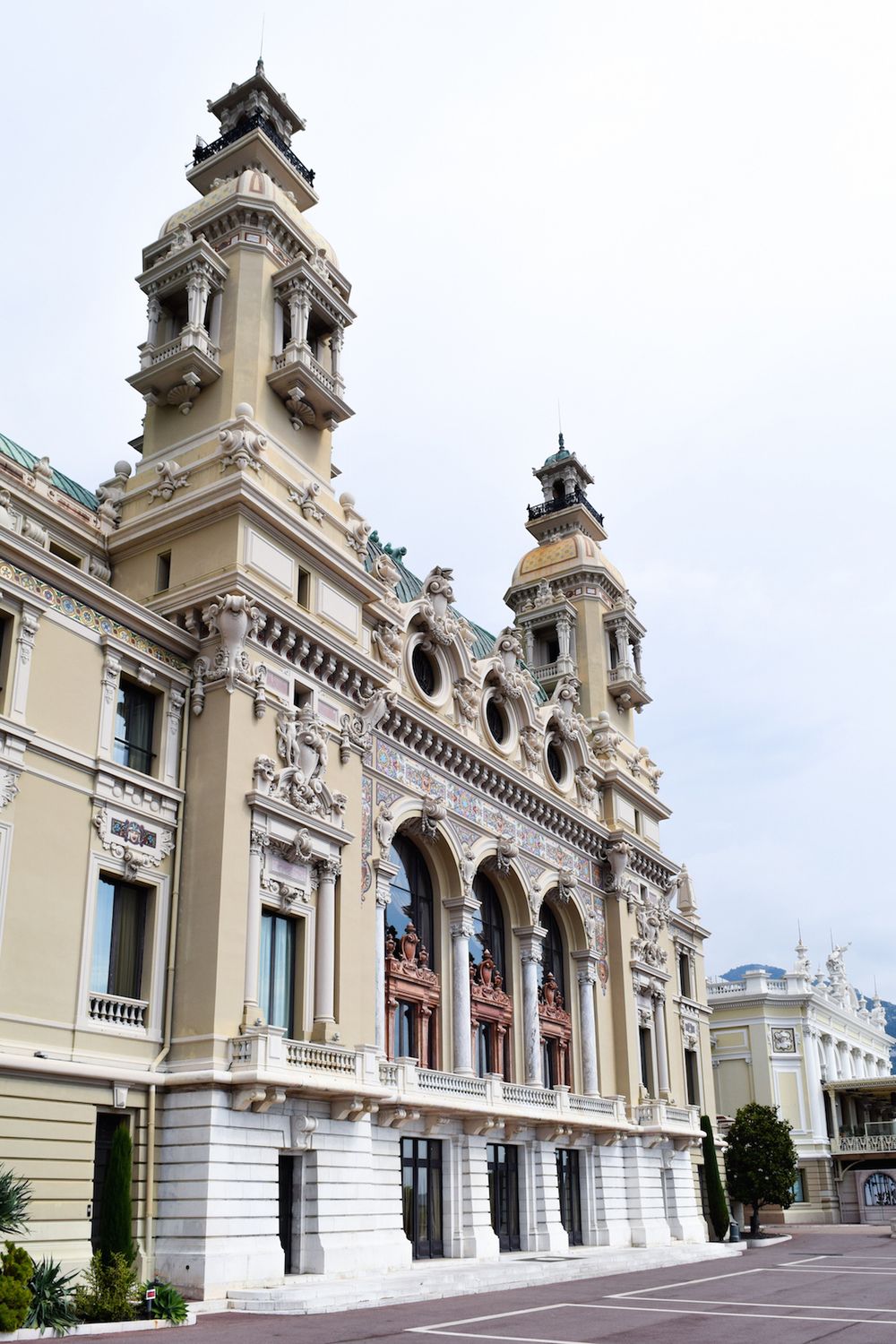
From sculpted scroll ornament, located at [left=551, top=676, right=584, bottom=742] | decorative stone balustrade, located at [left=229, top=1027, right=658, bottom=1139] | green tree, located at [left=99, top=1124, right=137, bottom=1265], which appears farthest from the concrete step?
sculpted scroll ornament, located at [left=551, top=676, right=584, bottom=742]

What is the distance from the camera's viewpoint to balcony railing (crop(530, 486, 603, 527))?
6309 cm

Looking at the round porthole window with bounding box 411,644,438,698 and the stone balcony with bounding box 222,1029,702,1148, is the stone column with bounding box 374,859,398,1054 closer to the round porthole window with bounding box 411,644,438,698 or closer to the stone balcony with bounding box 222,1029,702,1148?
the stone balcony with bounding box 222,1029,702,1148

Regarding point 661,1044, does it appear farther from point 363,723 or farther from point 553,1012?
point 363,723

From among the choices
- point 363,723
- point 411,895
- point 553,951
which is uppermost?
point 363,723

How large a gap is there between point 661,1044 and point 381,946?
22682 millimetres

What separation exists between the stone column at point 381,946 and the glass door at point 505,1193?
729 centimetres

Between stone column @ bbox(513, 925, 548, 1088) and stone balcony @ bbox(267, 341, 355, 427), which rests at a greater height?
stone balcony @ bbox(267, 341, 355, 427)

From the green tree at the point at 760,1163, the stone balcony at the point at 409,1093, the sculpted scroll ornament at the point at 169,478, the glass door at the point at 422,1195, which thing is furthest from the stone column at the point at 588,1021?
the sculpted scroll ornament at the point at 169,478

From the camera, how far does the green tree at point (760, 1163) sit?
60500mm

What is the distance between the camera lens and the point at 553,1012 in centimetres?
4547

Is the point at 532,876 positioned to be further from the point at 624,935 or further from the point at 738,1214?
the point at 738,1214

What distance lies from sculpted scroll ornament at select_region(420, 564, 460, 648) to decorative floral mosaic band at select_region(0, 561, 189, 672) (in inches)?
493

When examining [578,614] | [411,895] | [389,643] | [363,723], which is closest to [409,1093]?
[411,895]

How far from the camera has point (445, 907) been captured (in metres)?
39.7
